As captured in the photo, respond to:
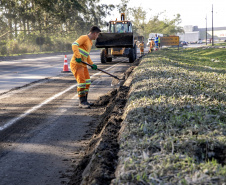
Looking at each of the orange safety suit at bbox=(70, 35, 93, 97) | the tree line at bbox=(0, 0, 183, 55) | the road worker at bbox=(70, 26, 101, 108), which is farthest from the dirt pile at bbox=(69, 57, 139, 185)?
the tree line at bbox=(0, 0, 183, 55)

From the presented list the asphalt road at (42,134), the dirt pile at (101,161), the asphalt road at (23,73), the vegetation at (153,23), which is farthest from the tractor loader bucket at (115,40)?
the vegetation at (153,23)

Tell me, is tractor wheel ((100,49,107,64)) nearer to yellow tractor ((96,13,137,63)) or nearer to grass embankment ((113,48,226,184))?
yellow tractor ((96,13,137,63))

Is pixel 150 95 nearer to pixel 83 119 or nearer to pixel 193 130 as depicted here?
pixel 83 119

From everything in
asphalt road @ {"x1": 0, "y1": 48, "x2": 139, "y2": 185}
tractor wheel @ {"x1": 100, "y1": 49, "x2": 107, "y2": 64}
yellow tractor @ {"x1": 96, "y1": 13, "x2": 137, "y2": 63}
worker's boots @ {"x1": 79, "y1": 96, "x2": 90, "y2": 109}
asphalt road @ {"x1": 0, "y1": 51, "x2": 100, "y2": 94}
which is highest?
yellow tractor @ {"x1": 96, "y1": 13, "x2": 137, "y2": 63}

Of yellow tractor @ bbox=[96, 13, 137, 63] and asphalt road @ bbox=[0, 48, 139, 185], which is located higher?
yellow tractor @ bbox=[96, 13, 137, 63]

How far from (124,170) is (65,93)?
6.45 metres

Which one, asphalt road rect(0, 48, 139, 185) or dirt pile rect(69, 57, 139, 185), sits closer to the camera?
dirt pile rect(69, 57, 139, 185)

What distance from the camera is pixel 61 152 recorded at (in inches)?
179

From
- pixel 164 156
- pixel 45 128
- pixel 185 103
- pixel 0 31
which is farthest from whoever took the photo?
pixel 0 31

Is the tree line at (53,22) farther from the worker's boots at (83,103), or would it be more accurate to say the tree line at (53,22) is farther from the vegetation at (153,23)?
the worker's boots at (83,103)

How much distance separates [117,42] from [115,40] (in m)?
0.17

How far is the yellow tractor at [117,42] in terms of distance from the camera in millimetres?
17500

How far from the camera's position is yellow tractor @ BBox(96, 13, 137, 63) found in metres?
17.5

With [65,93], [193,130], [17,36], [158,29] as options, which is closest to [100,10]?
[158,29]
